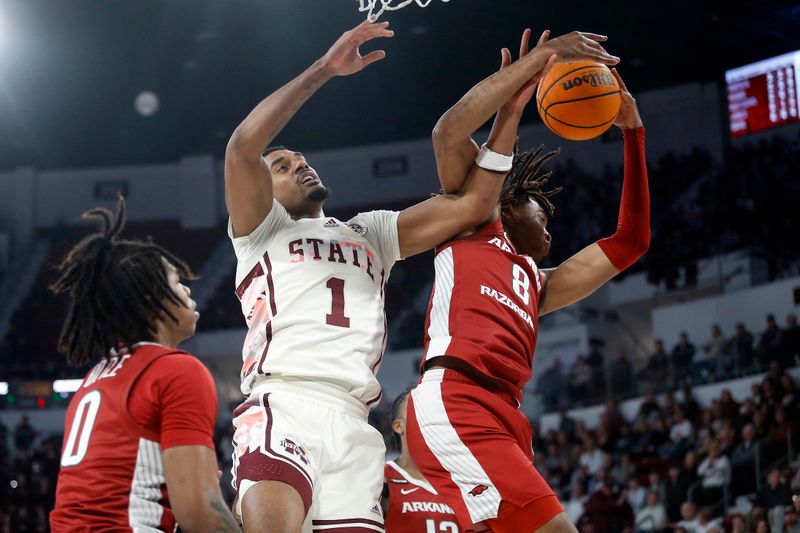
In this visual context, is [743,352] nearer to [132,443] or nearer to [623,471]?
[623,471]

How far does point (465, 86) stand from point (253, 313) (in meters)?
16.4

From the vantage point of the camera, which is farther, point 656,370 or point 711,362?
point 656,370

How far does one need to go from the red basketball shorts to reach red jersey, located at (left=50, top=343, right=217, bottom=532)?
1.01 m

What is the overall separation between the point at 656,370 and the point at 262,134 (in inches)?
449

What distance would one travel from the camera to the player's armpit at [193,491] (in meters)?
2.80

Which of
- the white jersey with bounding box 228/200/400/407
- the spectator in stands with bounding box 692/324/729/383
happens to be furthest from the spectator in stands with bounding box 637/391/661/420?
the white jersey with bounding box 228/200/400/407

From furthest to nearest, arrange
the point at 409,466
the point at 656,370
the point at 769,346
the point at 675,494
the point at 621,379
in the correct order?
1. the point at 621,379
2. the point at 656,370
3. the point at 769,346
4. the point at 675,494
5. the point at 409,466

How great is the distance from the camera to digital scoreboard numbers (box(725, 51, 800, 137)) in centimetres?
1706

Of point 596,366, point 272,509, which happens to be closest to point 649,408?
point 596,366

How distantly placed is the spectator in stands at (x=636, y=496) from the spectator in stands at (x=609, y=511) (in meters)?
0.08

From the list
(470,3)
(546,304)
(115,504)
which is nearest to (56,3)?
(470,3)

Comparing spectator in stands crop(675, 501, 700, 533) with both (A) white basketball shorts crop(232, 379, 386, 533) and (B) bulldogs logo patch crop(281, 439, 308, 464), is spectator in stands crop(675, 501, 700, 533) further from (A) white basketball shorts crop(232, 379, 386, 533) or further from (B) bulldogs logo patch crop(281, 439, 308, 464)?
(B) bulldogs logo patch crop(281, 439, 308, 464)

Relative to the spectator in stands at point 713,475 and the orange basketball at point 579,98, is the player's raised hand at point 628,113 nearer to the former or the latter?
the orange basketball at point 579,98

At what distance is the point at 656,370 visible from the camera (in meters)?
14.0
